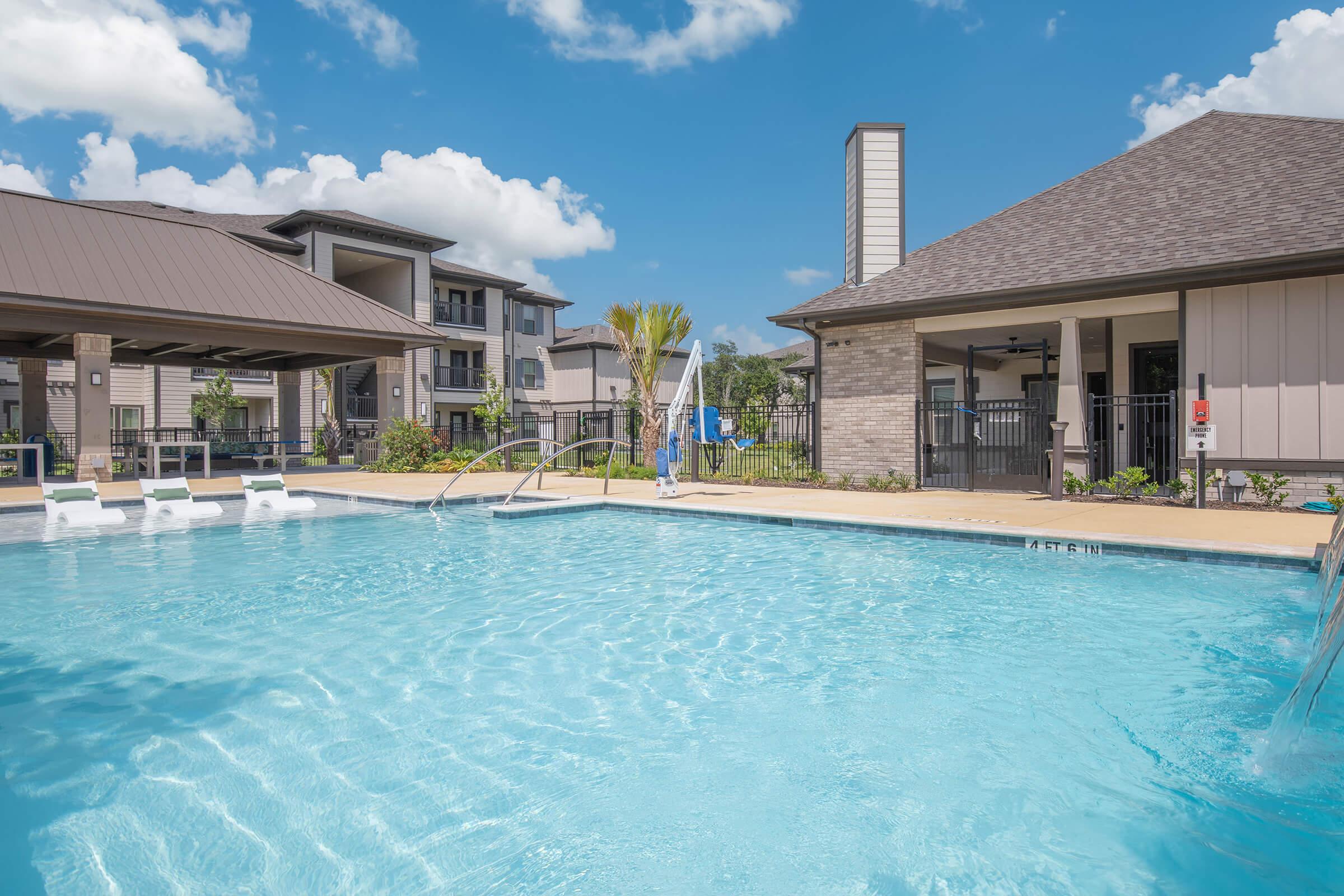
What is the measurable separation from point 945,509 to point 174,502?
11.4m

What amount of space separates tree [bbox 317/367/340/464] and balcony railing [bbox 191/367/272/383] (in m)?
2.60

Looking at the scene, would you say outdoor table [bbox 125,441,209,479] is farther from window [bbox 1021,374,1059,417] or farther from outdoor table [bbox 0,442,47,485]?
window [bbox 1021,374,1059,417]

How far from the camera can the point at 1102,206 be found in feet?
42.5

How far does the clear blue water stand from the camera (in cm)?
238

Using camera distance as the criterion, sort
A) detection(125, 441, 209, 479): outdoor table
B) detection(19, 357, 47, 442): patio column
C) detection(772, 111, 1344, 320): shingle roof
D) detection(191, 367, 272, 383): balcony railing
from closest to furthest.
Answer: detection(772, 111, 1344, 320): shingle roof, detection(125, 441, 209, 479): outdoor table, detection(19, 357, 47, 442): patio column, detection(191, 367, 272, 383): balcony railing

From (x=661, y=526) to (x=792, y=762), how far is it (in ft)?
21.4

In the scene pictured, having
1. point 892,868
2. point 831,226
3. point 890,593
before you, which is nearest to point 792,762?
point 892,868

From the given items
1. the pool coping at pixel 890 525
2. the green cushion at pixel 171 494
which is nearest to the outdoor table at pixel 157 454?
the pool coping at pixel 890 525

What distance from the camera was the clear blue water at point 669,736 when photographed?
238 cm

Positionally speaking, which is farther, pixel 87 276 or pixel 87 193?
pixel 87 193

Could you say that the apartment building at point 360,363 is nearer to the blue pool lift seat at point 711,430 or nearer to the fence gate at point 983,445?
the blue pool lift seat at point 711,430

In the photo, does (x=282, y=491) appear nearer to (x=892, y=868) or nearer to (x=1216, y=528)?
(x=892, y=868)

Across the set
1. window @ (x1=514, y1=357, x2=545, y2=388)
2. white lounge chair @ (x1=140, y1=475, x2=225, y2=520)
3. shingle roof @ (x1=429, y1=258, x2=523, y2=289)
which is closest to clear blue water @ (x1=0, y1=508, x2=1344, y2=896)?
white lounge chair @ (x1=140, y1=475, x2=225, y2=520)

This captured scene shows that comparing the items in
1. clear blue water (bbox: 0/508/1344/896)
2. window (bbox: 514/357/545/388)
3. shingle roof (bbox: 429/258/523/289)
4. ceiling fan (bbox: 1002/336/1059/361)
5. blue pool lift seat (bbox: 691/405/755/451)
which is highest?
shingle roof (bbox: 429/258/523/289)
